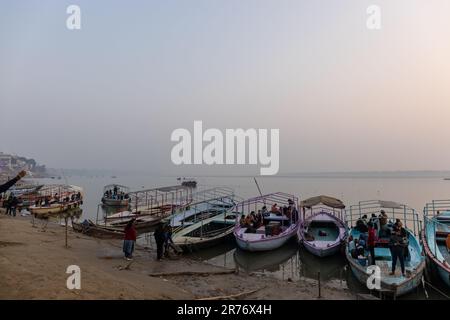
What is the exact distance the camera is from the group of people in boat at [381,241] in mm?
11875

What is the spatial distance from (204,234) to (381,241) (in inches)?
419

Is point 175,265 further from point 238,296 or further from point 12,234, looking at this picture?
point 12,234

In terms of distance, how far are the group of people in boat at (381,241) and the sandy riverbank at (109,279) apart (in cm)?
234

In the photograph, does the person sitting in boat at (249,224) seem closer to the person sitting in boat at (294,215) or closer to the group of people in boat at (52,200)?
the person sitting in boat at (294,215)

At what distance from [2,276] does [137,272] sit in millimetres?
4648

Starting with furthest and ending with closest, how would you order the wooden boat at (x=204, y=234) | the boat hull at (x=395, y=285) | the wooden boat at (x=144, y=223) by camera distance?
the wooden boat at (x=144, y=223) < the wooden boat at (x=204, y=234) < the boat hull at (x=395, y=285)

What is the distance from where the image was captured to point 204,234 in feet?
69.7

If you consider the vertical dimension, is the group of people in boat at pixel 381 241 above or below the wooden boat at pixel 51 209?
above

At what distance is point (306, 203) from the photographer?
74.2ft

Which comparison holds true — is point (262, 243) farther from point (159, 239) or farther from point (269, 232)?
point (159, 239)

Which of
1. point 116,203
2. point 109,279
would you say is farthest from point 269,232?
point 116,203

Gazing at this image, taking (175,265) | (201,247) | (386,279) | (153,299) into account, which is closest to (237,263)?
(201,247)

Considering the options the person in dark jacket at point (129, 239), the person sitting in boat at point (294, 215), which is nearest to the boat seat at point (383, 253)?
the person sitting in boat at point (294, 215)

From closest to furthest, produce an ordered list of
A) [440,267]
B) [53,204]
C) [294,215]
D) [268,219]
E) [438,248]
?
[440,267], [438,248], [268,219], [294,215], [53,204]
